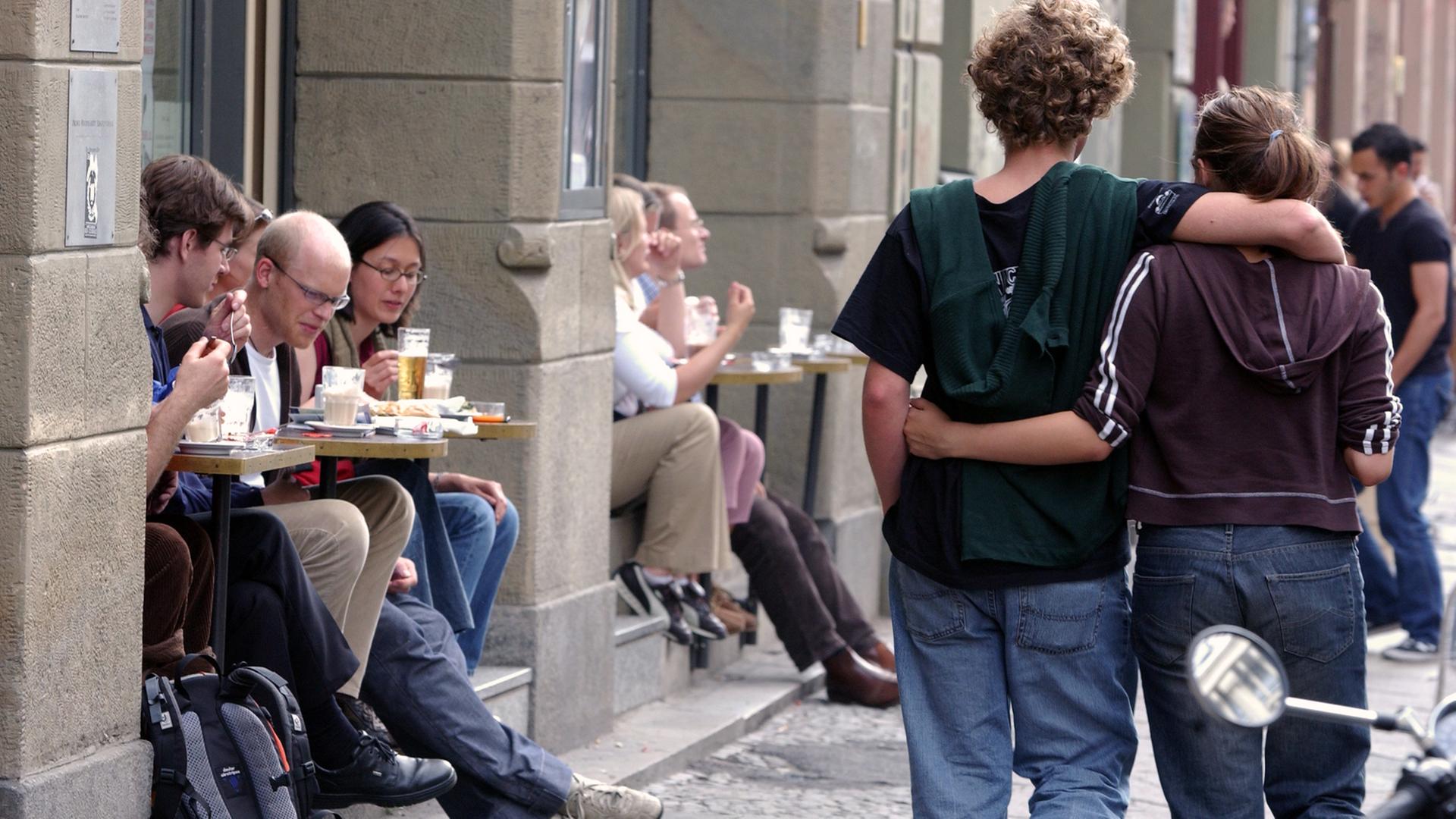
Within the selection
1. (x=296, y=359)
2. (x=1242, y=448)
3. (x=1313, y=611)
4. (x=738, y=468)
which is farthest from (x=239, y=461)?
(x=738, y=468)

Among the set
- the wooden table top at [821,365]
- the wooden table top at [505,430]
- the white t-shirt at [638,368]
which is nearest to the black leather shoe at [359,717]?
the wooden table top at [505,430]

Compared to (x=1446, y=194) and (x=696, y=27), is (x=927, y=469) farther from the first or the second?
(x=1446, y=194)

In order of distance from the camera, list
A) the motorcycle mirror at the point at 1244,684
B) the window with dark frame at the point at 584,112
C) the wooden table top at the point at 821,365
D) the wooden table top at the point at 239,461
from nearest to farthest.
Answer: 1. the motorcycle mirror at the point at 1244,684
2. the wooden table top at the point at 239,461
3. the window with dark frame at the point at 584,112
4. the wooden table top at the point at 821,365

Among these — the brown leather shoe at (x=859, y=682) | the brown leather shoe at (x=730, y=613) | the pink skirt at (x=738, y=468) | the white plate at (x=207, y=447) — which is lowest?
the brown leather shoe at (x=859, y=682)

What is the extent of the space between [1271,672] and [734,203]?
635 centimetres

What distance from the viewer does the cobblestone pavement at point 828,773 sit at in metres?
6.09

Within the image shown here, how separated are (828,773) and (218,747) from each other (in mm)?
2559

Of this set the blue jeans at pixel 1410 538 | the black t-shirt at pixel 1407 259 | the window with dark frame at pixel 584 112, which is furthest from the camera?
the black t-shirt at pixel 1407 259

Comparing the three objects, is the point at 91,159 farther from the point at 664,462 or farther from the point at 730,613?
the point at 730,613

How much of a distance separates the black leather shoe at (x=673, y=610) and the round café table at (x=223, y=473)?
2.55 metres

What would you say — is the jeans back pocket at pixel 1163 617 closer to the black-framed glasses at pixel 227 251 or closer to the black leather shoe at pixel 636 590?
the black-framed glasses at pixel 227 251

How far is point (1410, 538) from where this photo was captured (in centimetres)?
892

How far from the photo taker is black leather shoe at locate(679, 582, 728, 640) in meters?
7.12

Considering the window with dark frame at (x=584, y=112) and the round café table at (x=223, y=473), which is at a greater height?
the window with dark frame at (x=584, y=112)
